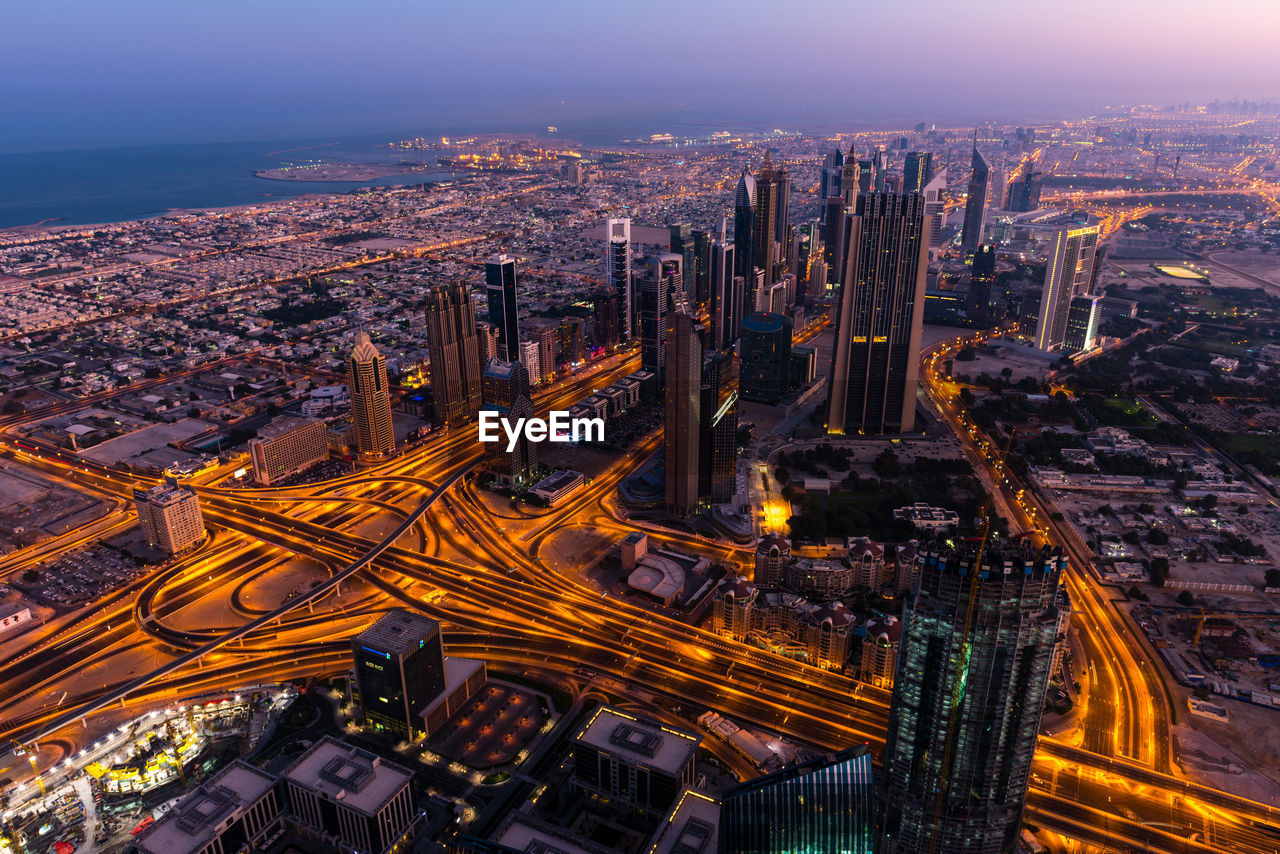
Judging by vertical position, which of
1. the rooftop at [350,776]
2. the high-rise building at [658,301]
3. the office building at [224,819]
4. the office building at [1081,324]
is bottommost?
the office building at [224,819]

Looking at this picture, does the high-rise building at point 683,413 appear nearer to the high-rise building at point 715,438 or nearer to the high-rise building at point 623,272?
the high-rise building at point 715,438

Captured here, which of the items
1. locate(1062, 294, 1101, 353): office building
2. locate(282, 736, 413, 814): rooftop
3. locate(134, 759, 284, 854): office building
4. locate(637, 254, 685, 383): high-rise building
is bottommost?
locate(134, 759, 284, 854): office building

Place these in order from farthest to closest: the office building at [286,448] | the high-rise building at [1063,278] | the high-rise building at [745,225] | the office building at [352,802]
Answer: the high-rise building at [745,225] < the high-rise building at [1063,278] < the office building at [286,448] < the office building at [352,802]

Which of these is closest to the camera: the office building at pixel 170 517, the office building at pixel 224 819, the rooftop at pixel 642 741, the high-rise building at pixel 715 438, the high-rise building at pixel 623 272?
the office building at pixel 224 819

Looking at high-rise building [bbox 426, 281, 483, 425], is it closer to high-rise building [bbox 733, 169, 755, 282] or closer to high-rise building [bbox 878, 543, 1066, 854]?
high-rise building [bbox 733, 169, 755, 282]

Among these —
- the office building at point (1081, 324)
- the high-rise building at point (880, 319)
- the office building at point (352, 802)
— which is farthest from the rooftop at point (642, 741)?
the office building at point (1081, 324)

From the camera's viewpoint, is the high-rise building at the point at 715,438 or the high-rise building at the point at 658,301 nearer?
the high-rise building at the point at 715,438

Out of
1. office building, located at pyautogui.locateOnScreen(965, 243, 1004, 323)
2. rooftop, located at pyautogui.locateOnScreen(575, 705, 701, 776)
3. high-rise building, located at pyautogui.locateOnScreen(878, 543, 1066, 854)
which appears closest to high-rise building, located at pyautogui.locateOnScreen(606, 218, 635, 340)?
office building, located at pyautogui.locateOnScreen(965, 243, 1004, 323)
